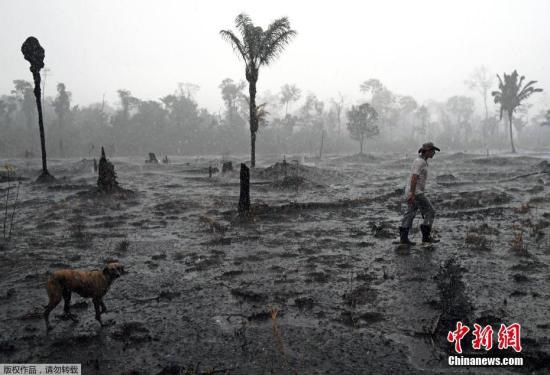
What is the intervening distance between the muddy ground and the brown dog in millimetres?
283

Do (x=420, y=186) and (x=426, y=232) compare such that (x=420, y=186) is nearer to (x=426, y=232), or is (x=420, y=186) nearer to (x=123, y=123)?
(x=426, y=232)

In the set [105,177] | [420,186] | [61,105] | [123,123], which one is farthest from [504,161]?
[61,105]

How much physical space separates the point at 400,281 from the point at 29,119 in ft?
189

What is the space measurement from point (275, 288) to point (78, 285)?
2.51 metres

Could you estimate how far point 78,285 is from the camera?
411 centimetres

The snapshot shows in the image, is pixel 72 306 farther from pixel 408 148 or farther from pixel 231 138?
pixel 408 148

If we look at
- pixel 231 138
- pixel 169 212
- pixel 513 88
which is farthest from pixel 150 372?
pixel 231 138

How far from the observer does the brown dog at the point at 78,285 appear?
402cm

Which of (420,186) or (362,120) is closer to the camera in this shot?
(420,186)

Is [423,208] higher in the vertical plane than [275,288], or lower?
higher

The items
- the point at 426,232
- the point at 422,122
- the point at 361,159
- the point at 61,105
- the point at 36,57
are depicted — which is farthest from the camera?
the point at 422,122

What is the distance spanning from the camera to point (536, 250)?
6.73 meters

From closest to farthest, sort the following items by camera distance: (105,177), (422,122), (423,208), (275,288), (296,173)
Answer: (275,288), (423,208), (105,177), (296,173), (422,122)

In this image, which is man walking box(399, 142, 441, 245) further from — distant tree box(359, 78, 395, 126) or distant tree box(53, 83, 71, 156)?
distant tree box(359, 78, 395, 126)
